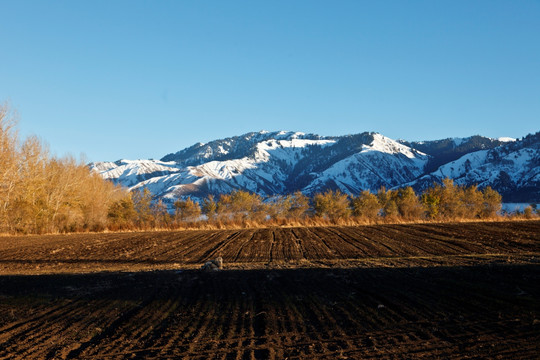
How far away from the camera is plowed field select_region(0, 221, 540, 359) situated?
7512mm

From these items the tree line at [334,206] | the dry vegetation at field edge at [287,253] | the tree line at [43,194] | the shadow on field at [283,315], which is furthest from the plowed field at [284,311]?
the tree line at [334,206]

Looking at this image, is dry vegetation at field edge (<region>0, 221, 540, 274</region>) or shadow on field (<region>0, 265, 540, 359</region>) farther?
dry vegetation at field edge (<region>0, 221, 540, 274</region>)

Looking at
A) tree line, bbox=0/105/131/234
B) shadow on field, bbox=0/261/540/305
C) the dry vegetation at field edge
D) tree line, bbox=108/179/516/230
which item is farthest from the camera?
tree line, bbox=108/179/516/230

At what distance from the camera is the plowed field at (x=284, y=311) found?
7.51 m

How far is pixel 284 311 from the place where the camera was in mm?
10031

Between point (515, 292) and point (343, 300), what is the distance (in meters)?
4.96

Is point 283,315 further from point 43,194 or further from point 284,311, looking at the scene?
point 43,194

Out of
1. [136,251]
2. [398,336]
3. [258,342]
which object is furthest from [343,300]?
[136,251]

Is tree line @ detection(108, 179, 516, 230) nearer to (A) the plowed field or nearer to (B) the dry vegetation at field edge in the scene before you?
(B) the dry vegetation at field edge

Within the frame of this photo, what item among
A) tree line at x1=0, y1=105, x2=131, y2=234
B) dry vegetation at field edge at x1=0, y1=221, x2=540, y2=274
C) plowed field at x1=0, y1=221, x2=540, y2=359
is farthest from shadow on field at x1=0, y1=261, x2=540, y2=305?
tree line at x1=0, y1=105, x2=131, y2=234

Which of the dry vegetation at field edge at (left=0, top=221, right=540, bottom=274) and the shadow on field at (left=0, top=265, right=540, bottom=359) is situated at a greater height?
the shadow on field at (left=0, top=265, right=540, bottom=359)

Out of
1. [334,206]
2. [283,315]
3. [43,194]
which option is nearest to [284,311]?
[283,315]

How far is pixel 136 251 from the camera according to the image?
86.1ft

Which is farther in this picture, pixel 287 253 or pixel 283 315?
pixel 287 253
